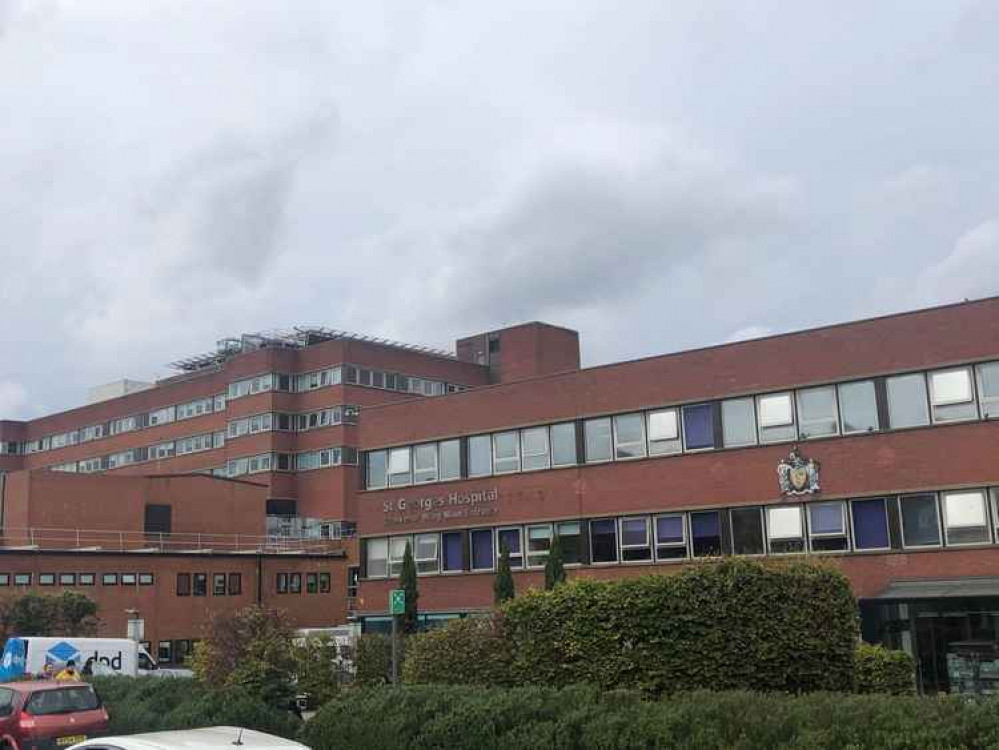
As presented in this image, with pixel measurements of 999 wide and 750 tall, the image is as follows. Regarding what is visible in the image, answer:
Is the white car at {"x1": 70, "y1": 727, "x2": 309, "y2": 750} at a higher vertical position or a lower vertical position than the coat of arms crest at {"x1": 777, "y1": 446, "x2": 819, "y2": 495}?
lower

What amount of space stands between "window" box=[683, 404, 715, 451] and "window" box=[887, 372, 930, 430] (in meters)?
5.49

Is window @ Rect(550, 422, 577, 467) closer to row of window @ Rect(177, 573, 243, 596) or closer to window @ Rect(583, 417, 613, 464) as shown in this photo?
→ window @ Rect(583, 417, 613, 464)

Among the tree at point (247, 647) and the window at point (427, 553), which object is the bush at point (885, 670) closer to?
the tree at point (247, 647)

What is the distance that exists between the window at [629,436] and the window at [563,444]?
1.74 m

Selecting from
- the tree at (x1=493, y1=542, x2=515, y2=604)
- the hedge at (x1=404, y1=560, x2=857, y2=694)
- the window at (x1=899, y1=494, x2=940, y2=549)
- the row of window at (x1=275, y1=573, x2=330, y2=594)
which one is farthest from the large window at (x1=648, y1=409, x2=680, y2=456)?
the row of window at (x1=275, y1=573, x2=330, y2=594)

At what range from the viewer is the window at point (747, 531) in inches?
1281

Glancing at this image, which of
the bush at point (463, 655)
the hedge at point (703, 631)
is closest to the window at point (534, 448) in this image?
the bush at point (463, 655)

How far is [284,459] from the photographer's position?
75.1 meters

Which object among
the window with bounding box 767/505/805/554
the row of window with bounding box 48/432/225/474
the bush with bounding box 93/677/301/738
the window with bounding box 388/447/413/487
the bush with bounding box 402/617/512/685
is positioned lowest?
the bush with bounding box 93/677/301/738

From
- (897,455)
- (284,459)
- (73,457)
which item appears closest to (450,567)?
(897,455)

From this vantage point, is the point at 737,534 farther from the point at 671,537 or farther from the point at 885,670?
the point at 885,670

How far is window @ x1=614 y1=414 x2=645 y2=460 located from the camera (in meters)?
35.4

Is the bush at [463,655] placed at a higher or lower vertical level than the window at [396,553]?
lower

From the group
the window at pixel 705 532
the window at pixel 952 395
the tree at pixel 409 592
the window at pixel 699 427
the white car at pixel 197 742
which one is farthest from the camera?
the tree at pixel 409 592
